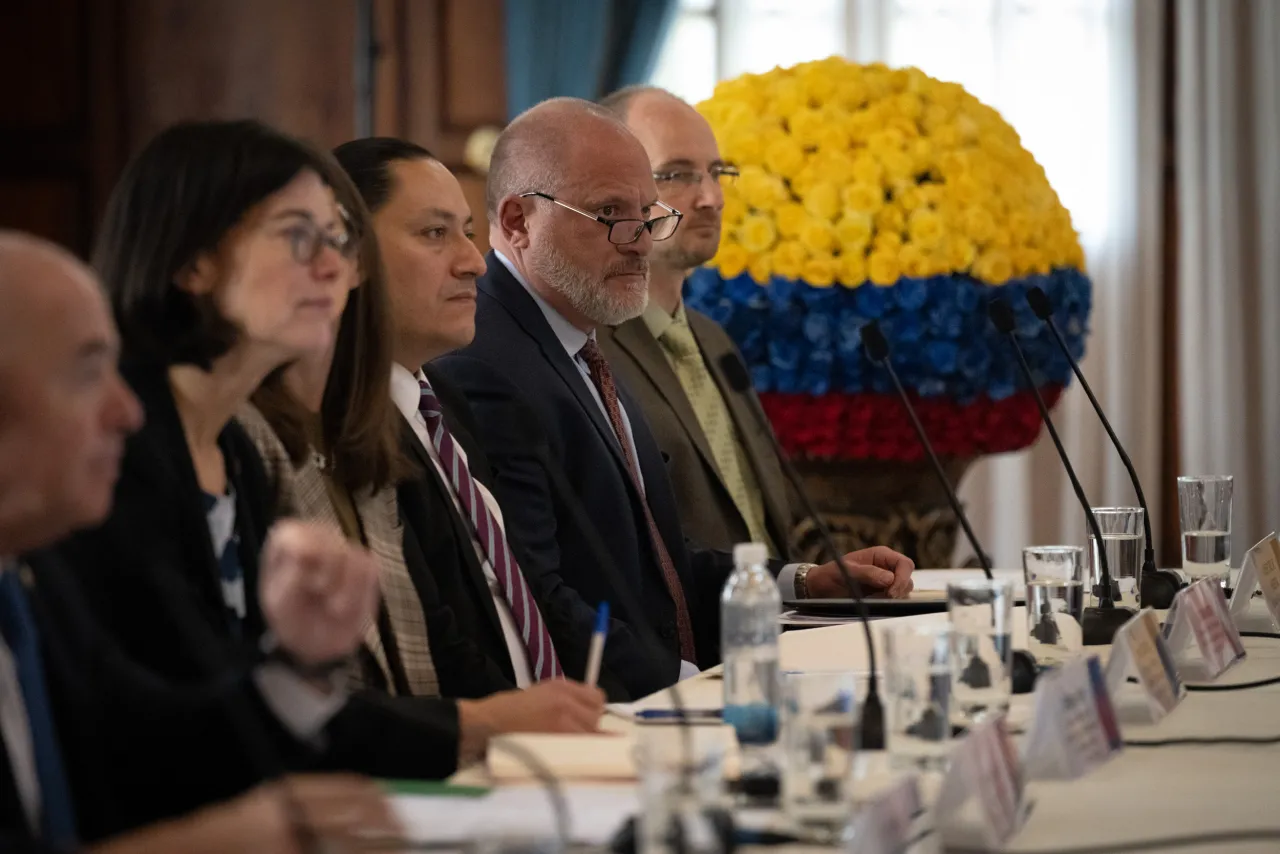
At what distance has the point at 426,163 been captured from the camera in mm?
2625

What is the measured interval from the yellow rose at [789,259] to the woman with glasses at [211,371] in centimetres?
145

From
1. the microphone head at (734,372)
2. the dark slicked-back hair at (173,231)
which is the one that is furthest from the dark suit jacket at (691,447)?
the dark slicked-back hair at (173,231)

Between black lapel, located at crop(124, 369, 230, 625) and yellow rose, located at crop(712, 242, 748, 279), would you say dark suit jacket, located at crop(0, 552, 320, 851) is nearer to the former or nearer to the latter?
black lapel, located at crop(124, 369, 230, 625)


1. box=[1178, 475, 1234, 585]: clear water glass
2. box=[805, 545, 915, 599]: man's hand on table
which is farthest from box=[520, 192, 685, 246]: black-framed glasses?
box=[1178, 475, 1234, 585]: clear water glass

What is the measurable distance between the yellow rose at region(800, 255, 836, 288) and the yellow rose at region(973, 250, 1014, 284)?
0.98 ft

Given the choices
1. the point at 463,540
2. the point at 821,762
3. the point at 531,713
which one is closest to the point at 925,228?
the point at 463,540

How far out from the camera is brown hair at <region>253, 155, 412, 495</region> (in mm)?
2152

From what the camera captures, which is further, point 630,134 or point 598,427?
point 630,134

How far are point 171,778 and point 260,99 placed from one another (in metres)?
4.20

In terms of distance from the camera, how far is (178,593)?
1.50 meters

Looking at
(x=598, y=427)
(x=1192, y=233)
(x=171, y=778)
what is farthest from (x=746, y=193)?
(x=1192, y=233)

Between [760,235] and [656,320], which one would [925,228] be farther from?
[656,320]

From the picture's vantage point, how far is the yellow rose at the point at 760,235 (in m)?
3.28

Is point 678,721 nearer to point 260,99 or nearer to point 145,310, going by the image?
point 145,310
